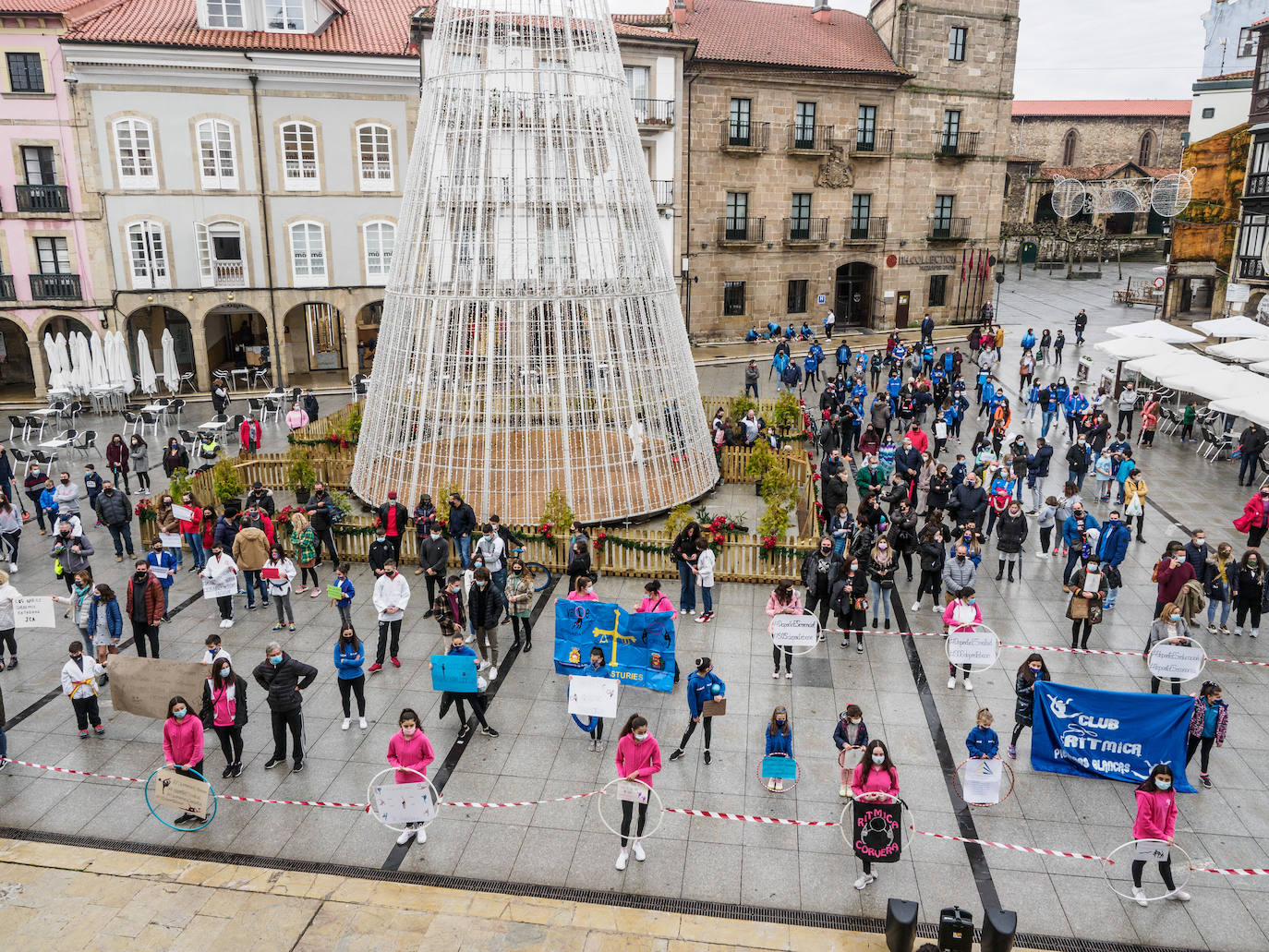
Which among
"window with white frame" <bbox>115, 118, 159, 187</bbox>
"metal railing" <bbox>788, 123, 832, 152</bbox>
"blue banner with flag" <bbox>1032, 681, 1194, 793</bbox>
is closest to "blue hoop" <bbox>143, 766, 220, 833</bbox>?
"blue banner with flag" <bbox>1032, 681, 1194, 793</bbox>

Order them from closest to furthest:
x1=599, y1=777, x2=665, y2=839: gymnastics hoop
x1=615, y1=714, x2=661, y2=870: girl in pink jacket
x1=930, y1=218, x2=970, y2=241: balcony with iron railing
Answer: x1=615, y1=714, x2=661, y2=870: girl in pink jacket
x1=599, y1=777, x2=665, y2=839: gymnastics hoop
x1=930, y1=218, x2=970, y2=241: balcony with iron railing

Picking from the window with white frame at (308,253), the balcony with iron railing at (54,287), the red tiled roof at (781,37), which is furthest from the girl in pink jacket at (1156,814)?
the red tiled roof at (781,37)

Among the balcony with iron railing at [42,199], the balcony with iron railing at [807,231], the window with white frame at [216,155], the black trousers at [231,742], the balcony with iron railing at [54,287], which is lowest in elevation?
the black trousers at [231,742]

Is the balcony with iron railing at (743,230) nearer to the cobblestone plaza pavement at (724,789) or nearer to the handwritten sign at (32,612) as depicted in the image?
the cobblestone plaza pavement at (724,789)

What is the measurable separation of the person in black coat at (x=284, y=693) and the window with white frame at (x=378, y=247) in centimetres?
2802

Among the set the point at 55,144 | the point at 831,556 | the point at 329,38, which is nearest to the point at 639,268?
the point at 831,556

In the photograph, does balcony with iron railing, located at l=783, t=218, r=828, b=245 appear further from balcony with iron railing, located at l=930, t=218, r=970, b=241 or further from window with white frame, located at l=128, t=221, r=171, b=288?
window with white frame, located at l=128, t=221, r=171, b=288

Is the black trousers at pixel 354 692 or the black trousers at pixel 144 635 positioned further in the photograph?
the black trousers at pixel 144 635

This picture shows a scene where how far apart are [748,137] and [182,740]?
40.5 meters

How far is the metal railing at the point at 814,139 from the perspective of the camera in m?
45.4

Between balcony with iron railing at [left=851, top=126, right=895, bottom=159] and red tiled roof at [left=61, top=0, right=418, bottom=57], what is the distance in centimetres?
2282

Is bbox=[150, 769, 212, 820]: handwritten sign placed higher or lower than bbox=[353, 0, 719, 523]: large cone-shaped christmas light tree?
lower

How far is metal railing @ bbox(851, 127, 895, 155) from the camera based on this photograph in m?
46.6

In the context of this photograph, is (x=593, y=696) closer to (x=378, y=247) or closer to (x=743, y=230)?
(x=378, y=247)
